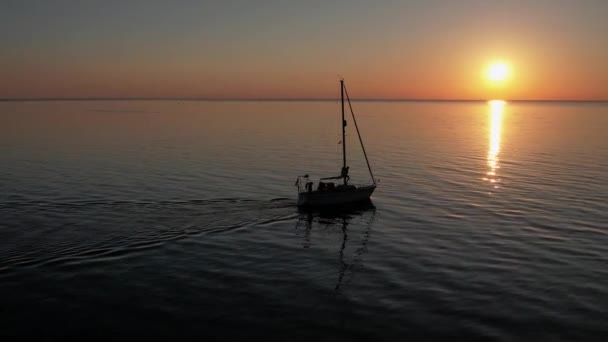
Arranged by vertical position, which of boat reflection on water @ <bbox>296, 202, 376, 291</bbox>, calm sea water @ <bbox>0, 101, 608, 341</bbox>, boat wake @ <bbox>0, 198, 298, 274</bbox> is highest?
boat wake @ <bbox>0, 198, 298, 274</bbox>

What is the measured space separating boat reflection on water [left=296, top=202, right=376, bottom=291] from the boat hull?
704 mm

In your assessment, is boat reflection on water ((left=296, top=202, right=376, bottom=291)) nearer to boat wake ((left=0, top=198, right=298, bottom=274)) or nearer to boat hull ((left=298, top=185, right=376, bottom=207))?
boat hull ((left=298, top=185, right=376, bottom=207))

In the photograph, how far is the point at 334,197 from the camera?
185ft

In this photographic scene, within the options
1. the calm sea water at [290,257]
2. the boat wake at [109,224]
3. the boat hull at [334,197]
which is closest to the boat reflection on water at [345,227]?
the calm sea water at [290,257]

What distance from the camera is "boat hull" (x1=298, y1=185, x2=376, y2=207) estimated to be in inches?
2143

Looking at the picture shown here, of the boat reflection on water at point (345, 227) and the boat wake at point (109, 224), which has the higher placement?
the boat wake at point (109, 224)

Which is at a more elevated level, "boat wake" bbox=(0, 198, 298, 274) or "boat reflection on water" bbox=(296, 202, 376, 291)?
"boat wake" bbox=(0, 198, 298, 274)

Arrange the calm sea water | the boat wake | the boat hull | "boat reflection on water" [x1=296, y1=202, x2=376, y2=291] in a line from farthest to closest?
the boat hull < "boat reflection on water" [x1=296, y1=202, x2=376, y2=291] < the boat wake < the calm sea water

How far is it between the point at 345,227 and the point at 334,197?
306 inches

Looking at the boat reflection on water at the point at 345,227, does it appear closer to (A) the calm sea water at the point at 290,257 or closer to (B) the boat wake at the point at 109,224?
(A) the calm sea water at the point at 290,257

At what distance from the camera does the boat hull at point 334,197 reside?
54.4 meters

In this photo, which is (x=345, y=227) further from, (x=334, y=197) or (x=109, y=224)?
(x=109, y=224)

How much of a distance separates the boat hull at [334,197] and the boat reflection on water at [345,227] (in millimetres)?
704

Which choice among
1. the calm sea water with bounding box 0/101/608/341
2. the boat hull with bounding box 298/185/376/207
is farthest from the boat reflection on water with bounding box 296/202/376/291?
the boat hull with bounding box 298/185/376/207
